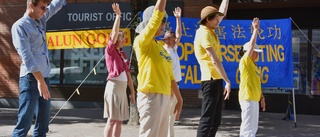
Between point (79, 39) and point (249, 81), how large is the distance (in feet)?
17.1

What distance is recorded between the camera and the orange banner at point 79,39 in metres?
10.3

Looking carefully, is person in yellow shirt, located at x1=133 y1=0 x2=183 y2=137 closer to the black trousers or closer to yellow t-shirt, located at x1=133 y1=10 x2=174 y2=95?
yellow t-shirt, located at x1=133 y1=10 x2=174 y2=95

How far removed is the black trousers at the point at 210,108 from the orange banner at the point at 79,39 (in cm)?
505

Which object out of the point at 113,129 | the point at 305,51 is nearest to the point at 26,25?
the point at 113,129

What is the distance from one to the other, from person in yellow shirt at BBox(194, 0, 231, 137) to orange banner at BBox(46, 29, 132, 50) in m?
4.87

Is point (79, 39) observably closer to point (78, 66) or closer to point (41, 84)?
point (78, 66)

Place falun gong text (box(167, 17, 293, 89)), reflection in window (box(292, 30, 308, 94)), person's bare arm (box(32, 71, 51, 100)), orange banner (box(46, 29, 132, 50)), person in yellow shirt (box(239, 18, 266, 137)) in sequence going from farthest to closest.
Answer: reflection in window (box(292, 30, 308, 94))
orange banner (box(46, 29, 132, 50))
falun gong text (box(167, 17, 293, 89))
person in yellow shirt (box(239, 18, 266, 137))
person's bare arm (box(32, 71, 51, 100))

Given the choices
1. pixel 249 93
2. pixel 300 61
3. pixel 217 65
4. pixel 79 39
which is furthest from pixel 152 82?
pixel 300 61

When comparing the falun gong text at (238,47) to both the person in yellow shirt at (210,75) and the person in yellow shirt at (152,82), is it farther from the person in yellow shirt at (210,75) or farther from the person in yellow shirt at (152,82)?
the person in yellow shirt at (152,82)

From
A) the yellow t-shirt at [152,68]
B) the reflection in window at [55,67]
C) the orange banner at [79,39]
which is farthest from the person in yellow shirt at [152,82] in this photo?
the reflection in window at [55,67]

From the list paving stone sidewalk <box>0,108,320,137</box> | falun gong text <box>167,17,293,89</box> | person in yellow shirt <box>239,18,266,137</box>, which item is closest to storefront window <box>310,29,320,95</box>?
paving stone sidewalk <box>0,108,320,137</box>

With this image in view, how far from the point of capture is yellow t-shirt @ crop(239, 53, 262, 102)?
6.52 metres

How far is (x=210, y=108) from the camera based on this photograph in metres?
5.51

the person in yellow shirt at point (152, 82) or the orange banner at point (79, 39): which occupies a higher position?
the orange banner at point (79, 39)
